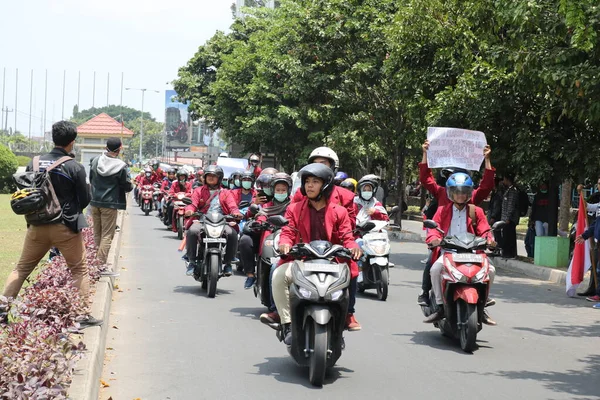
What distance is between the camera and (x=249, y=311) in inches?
411

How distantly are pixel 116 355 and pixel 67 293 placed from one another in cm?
84

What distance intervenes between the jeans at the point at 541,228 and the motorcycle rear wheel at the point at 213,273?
29.2 feet

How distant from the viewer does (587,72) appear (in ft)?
40.2

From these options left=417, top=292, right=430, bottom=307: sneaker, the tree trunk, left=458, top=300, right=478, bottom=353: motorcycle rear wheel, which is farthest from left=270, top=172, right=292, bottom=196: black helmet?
the tree trunk

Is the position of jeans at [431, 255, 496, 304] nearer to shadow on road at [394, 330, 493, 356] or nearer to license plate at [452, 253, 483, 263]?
license plate at [452, 253, 483, 263]

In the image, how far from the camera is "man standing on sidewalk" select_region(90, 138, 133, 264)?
11.1 m

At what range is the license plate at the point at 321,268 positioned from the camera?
6.68 m

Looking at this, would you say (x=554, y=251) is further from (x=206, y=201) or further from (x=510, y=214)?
(x=206, y=201)

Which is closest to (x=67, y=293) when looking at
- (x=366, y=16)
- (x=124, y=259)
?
(x=124, y=259)

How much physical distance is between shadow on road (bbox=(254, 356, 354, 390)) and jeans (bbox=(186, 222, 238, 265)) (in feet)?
13.3

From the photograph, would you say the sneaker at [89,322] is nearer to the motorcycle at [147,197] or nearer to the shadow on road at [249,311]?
the shadow on road at [249,311]

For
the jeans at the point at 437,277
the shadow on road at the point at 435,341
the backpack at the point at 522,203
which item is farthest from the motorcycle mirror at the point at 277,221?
the backpack at the point at 522,203

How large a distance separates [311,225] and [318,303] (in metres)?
0.86

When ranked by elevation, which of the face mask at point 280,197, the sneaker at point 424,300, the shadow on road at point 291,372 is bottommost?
the shadow on road at point 291,372
